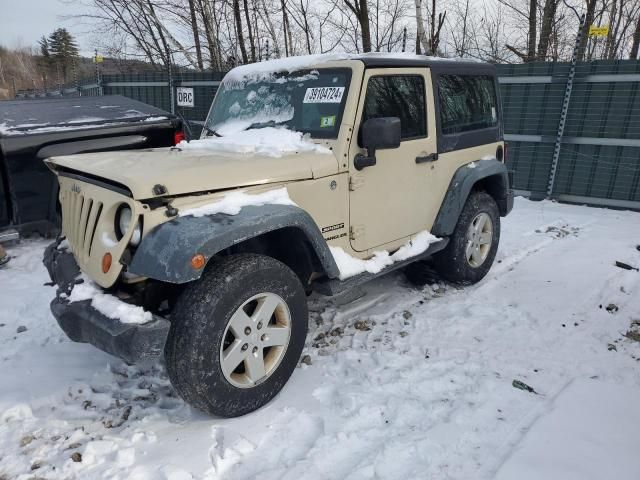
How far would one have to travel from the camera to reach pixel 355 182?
3238 mm

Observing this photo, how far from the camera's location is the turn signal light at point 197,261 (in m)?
2.22

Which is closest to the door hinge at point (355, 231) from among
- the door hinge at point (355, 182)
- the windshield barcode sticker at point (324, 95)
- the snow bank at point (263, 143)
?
the door hinge at point (355, 182)

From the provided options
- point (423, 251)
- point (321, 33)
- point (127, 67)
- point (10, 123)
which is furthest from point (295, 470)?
point (127, 67)

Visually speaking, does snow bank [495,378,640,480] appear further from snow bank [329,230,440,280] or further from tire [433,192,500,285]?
tire [433,192,500,285]

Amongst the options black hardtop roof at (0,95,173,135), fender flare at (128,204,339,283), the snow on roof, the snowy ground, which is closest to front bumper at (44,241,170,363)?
fender flare at (128,204,339,283)

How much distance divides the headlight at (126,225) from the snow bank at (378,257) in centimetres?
125

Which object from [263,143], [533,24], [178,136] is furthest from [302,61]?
[533,24]

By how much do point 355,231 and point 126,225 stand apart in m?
1.52

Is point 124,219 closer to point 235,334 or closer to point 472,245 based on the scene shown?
point 235,334

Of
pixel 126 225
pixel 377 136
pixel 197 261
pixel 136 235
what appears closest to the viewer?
pixel 197 261

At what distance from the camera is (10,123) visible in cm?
509

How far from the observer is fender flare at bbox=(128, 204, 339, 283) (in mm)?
2199

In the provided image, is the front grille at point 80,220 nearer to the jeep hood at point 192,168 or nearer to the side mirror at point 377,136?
the jeep hood at point 192,168

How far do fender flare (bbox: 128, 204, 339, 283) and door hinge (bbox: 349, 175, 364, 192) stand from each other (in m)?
0.71
